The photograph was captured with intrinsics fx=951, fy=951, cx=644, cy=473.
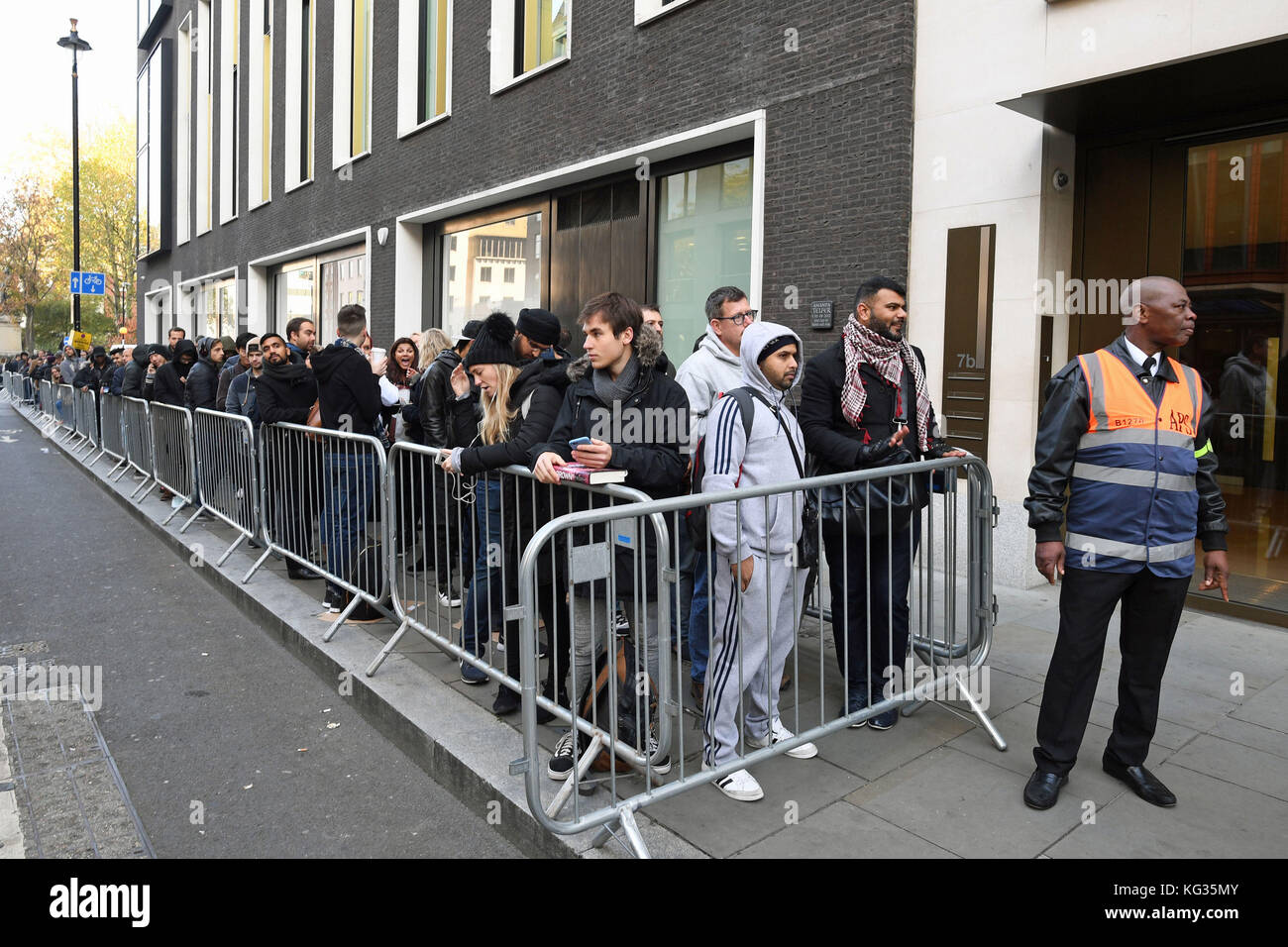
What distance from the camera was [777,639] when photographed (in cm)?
386

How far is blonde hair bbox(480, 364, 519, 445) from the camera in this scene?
447 cm

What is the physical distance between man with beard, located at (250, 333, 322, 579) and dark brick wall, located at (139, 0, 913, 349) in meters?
4.10

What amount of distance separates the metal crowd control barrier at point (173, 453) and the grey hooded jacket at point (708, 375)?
6.59 m

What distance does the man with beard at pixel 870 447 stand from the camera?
4250mm

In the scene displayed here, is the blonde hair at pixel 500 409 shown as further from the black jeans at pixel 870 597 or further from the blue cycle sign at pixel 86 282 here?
the blue cycle sign at pixel 86 282

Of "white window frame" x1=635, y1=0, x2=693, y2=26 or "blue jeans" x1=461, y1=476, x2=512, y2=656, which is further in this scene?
"white window frame" x1=635, y1=0, x2=693, y2=26

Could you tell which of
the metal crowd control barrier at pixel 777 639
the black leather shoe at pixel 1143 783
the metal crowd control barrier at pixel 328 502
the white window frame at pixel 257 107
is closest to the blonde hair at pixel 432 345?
the metal crowd control barrier at pixel 328 502

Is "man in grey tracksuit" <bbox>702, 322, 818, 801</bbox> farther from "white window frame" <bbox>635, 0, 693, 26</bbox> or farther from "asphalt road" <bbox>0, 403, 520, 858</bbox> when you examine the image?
"white window frame" <bbox>635, 0, 693, 26</bbox>

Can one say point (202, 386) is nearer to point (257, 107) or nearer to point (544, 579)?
point (544, 579)

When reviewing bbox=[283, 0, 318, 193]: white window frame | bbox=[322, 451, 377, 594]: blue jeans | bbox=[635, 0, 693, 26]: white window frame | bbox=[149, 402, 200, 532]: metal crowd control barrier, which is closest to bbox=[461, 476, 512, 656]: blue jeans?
bbox=[322, 451, 377, 594]: blue jeans

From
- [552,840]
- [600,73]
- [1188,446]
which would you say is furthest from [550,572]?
[600,73]

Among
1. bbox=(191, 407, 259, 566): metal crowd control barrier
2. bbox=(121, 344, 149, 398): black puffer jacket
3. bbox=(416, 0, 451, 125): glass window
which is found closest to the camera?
bbox=(191, 407, 259, 566): metal crowd control barrier

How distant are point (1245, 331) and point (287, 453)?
664 centimetres

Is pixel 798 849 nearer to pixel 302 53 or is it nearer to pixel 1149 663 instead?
pixel 1149 663
